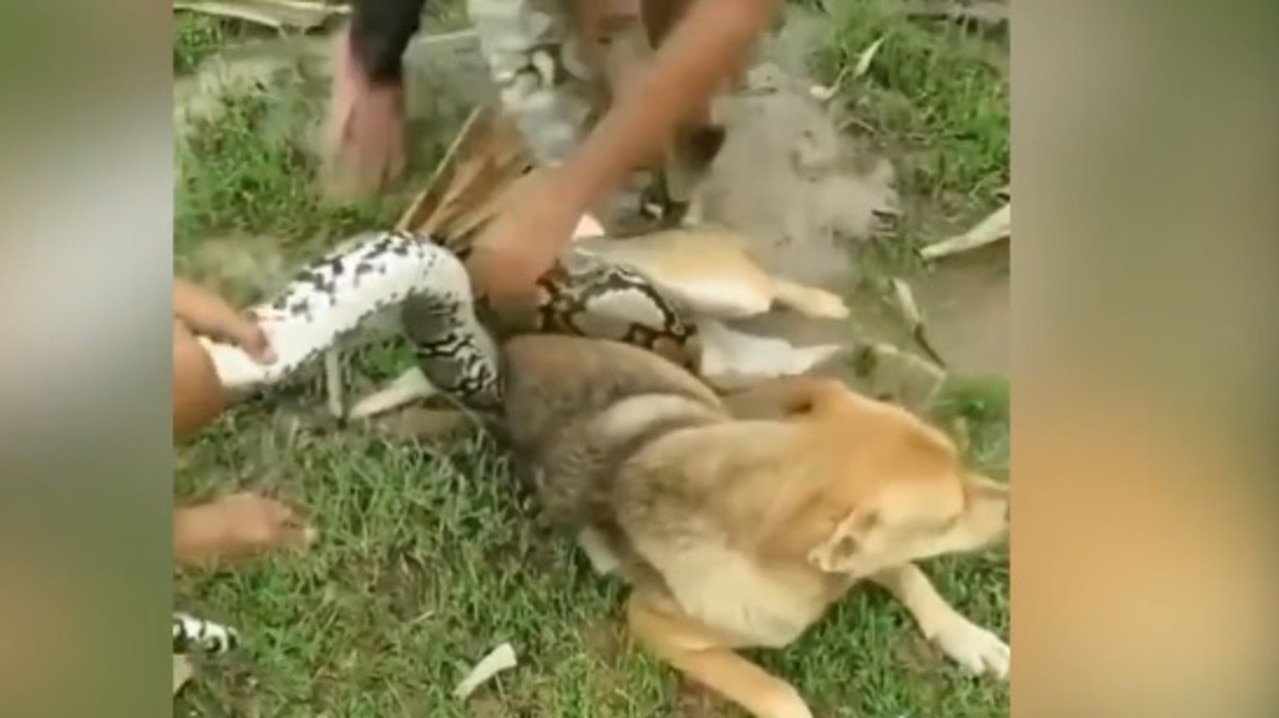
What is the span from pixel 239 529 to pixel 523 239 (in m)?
0.26

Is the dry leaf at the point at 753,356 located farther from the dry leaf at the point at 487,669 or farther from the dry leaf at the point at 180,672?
the dry leaf at the point at 180,672

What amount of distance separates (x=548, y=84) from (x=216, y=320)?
26cm

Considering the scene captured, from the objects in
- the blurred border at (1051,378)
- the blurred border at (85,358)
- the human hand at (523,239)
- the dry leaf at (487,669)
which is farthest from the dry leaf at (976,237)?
the blurred border at (85,358)

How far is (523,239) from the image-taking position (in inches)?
40.3

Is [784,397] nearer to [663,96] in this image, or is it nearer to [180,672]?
[663,96]

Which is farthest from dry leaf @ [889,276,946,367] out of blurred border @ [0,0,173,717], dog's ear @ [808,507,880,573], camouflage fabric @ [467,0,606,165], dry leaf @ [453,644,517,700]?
blurred border @ [0,0,173,717]

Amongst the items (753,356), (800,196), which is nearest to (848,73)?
(800,196)

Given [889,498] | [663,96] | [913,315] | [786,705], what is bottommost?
[786,705]

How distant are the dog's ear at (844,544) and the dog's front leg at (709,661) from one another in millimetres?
78

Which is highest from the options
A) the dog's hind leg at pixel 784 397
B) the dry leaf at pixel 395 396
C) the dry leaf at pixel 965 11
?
the dry leaf at pixel 965 11

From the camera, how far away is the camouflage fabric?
40.4 inches

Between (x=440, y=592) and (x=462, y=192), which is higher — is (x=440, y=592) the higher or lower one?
the lower one

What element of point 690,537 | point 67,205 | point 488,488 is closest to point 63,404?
point 67,205

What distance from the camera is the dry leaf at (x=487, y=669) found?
1001 mm
